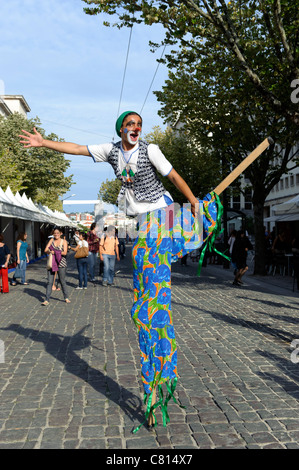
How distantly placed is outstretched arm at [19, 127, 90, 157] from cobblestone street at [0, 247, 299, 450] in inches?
82.4

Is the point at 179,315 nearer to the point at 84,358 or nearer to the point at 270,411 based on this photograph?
the point at 84,358

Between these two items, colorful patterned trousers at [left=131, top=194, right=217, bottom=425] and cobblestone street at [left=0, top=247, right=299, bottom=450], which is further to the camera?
cobblestone street at [left=0, top=247, right=299, bottom=450]

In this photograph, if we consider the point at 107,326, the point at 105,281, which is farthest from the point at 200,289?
the point at 107,326

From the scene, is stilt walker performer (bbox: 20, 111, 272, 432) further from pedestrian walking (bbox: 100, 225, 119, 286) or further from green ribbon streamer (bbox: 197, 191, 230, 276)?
pedestrian walking (bbox: 100, 225, 119, 286)

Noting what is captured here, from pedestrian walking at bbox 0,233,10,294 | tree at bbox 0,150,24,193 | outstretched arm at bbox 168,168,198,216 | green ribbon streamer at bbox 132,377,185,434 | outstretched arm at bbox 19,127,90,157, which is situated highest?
tree at bbox 0,150,24,193

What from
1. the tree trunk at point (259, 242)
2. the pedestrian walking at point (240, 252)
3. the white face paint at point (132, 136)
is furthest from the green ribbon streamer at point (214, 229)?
the tree trunk at point (259, 242)

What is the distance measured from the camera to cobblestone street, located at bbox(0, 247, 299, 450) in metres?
3.66

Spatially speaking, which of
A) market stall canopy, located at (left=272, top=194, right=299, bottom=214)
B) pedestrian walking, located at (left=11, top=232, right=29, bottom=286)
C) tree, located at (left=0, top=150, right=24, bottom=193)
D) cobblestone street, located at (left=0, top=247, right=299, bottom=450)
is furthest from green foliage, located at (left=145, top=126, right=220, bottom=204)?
cobblestone street, located at (left=0, top=247, right=299, bottom=450)

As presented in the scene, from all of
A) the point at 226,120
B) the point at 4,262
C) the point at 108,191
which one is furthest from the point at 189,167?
the point at 108,191

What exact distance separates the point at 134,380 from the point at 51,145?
2.67 m

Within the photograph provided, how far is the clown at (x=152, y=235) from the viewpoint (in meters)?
3.55

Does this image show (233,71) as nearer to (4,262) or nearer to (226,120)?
(226,120)

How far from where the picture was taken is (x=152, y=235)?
11.6 ft

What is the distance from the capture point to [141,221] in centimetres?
358
